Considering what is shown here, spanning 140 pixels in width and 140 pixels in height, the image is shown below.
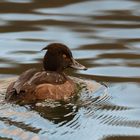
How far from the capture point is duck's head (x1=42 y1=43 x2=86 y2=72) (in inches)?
370

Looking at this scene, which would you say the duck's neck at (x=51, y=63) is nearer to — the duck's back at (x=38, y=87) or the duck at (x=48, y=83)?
the duck at (x=48, y=83)

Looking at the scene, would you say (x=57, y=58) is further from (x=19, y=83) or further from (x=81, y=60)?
(x=81, y=60)

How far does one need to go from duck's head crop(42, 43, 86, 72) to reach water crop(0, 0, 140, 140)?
1.32 feet

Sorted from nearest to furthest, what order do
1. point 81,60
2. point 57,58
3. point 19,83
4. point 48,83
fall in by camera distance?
point 19,83, point 48,83, point 57,58, point 81,60

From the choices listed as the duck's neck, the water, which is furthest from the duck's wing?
the duck's neck

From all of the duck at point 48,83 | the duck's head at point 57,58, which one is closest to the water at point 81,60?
the duck at point 48,83

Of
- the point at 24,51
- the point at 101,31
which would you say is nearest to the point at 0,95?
the point at 24,51

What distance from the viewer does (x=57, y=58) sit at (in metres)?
9.45

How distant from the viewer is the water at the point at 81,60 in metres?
7.81

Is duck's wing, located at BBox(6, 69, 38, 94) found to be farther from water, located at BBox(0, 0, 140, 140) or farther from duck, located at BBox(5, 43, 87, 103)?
water, located at BBox(0, 0, 140, 140)

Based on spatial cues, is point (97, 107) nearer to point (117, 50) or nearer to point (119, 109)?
point (119, 109)

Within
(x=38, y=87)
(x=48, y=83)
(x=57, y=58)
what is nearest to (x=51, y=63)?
(x=57, y=58)

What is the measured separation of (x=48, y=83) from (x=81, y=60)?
6.23 feet

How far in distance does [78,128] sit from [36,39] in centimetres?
410
